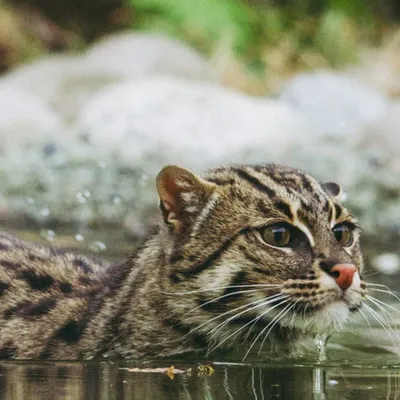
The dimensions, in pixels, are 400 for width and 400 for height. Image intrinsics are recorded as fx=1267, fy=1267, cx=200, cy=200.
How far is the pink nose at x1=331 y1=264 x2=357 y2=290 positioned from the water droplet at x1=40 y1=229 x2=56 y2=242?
6480 millimetres

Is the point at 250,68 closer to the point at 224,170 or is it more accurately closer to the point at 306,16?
the point at 306,16

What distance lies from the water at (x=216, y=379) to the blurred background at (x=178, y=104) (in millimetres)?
4183

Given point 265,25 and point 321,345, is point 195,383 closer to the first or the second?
point 321,345

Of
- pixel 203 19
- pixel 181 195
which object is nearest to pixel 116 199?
pixel 181 195

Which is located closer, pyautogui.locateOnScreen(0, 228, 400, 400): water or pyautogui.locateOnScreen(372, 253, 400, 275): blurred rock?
pyautogui.locateOnScreen(0, 228, 400, 400): water

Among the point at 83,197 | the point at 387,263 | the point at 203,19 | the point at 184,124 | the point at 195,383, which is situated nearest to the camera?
the point at 195,383

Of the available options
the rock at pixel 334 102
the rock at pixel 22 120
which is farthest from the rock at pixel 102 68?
the rock at pixel 334 102

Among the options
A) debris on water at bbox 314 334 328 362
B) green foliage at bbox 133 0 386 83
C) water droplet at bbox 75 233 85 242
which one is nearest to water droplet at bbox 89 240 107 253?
water droplet at bbox 75 233 85 242

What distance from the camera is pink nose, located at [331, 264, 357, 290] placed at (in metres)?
7.14

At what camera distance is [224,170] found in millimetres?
7922

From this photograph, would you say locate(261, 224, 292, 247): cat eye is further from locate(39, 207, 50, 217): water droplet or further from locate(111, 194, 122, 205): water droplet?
locate(111, 194, 122, 205): water droplet

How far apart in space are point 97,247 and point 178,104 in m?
6.87

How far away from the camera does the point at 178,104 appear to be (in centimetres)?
1966

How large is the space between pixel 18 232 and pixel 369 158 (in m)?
5.99
